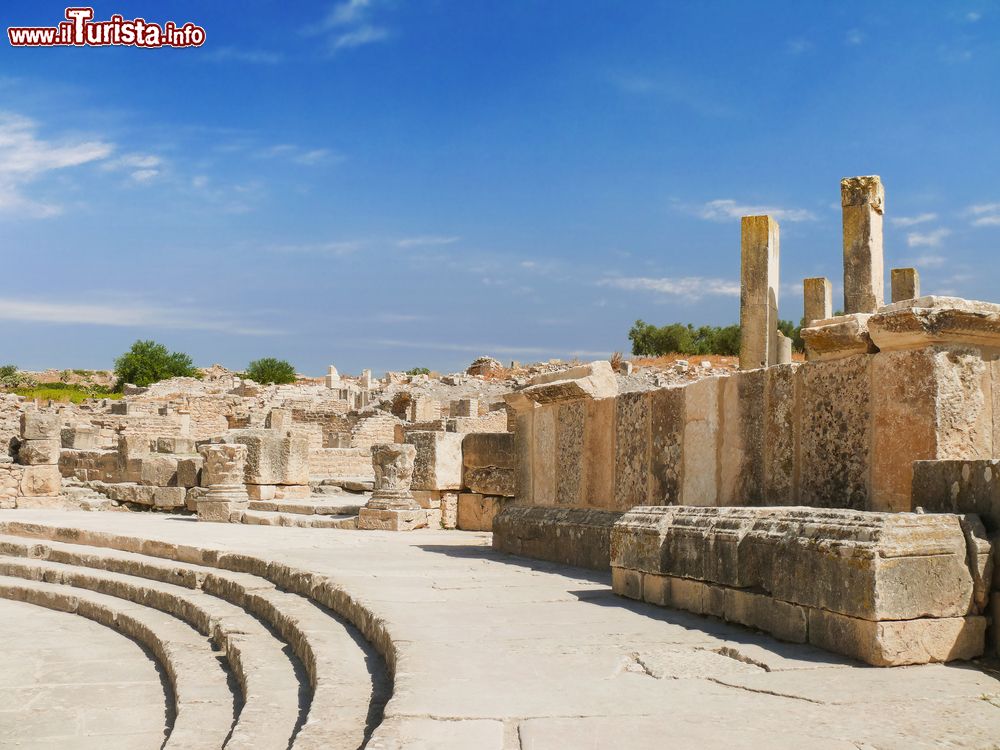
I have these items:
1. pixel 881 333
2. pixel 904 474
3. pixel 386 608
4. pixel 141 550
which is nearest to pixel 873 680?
pixel 904 474

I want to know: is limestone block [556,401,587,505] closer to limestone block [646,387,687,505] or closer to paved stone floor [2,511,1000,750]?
limestone block [646,387,687,505]

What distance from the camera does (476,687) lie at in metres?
3.21

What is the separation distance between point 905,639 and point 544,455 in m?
4.36

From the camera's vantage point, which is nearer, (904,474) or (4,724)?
(904,474)

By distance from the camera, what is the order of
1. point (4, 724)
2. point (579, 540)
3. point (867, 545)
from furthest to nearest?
point (579, 540)
point (4, 724)
point (867, 545)

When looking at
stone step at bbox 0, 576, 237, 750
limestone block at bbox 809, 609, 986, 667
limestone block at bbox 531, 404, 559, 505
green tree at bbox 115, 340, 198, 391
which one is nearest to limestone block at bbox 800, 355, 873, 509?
limestone block at bbox 809, 609, 986, 667

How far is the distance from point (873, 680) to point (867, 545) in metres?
0.50

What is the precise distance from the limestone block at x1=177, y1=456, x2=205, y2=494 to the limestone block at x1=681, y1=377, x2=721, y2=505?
11.7 meters

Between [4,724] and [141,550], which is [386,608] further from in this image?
[141,550]

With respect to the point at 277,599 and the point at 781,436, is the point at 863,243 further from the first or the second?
the point at 277,599

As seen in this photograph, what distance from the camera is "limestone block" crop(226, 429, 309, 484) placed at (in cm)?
1522

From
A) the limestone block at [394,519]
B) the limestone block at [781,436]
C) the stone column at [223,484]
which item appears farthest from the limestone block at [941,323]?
the stone column at [223,484]

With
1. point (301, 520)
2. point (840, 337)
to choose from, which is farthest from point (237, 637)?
point (301, 520)

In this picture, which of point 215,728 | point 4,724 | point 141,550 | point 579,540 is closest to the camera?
point 215,728
